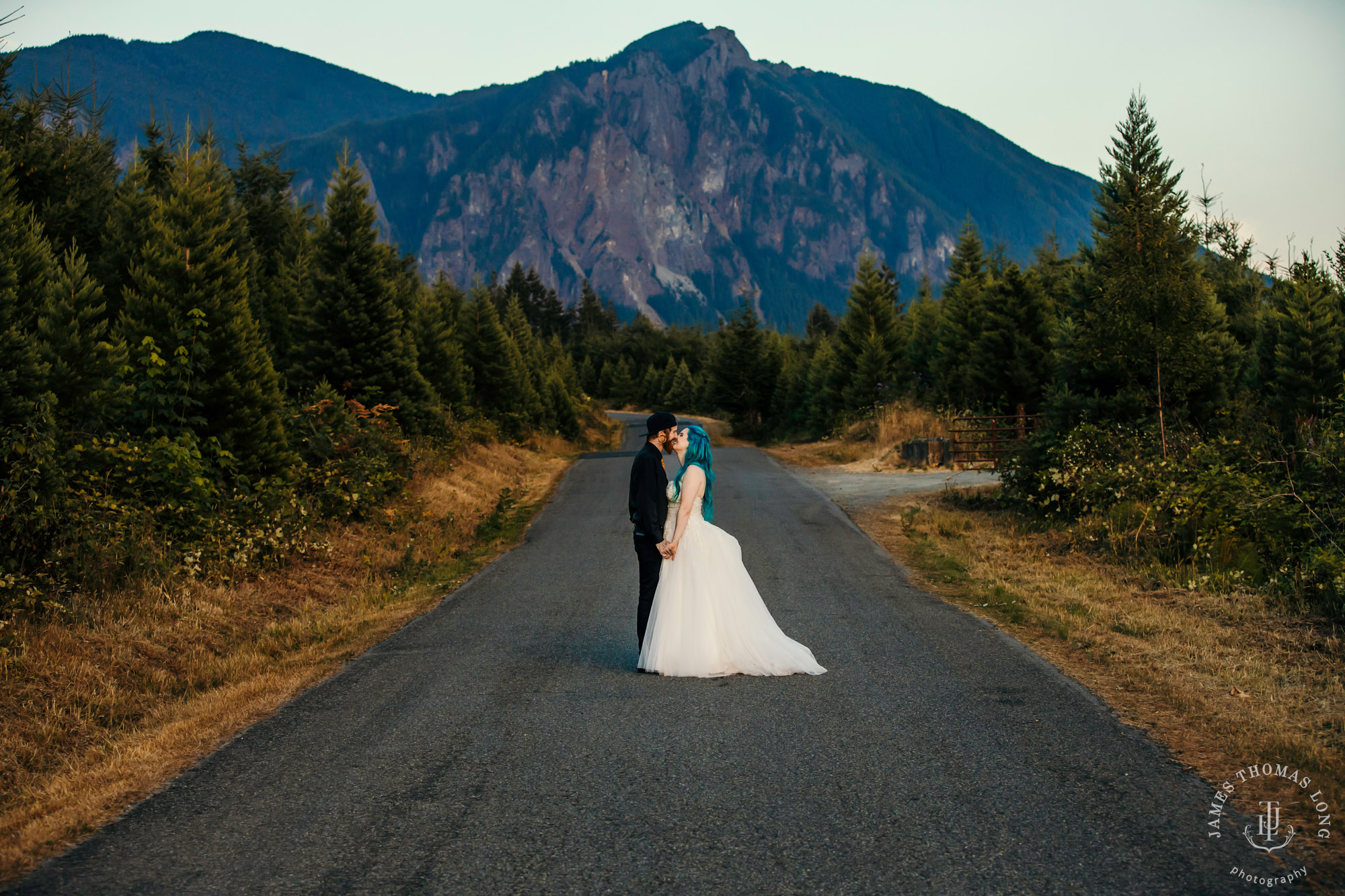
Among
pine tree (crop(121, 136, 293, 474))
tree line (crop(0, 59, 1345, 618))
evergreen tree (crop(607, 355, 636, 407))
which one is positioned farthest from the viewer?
evergreen tree (crop(607, 355, 636, 407))

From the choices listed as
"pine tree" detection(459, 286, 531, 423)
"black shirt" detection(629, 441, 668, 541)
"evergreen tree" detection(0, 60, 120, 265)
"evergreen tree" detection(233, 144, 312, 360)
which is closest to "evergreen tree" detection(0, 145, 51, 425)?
"black shirt" detection(629, 441, 668, 541)

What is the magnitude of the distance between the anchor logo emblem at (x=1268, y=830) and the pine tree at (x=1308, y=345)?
22.6 metres

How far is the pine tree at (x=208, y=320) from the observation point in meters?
12.1

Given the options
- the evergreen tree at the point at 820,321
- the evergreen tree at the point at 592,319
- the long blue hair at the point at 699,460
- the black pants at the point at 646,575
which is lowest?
the black pants at the point at 646,575

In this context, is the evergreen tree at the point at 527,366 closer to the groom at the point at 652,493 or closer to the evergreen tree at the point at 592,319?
the groom at the point at 652,493

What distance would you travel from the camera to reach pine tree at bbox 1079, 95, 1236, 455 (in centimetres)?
1362

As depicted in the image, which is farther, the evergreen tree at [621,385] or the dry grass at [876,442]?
the evergreen tree at [621,385]

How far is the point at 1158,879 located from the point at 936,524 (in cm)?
1215

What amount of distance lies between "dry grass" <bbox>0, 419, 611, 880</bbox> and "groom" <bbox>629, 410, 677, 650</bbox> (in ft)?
9.02

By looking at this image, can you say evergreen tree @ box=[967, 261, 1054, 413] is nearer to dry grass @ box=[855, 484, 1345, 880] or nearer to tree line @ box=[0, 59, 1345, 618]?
tree line @ box=[0, 59, 1345, 618]

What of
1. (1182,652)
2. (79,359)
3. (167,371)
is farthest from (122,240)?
(1182,652)

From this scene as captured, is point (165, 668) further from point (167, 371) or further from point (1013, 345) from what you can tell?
point (1013, 345)

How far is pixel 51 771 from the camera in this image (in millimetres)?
5332

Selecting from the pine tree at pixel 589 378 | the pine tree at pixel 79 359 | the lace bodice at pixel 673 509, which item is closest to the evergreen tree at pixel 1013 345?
the lace bodice at pixel 673 509
